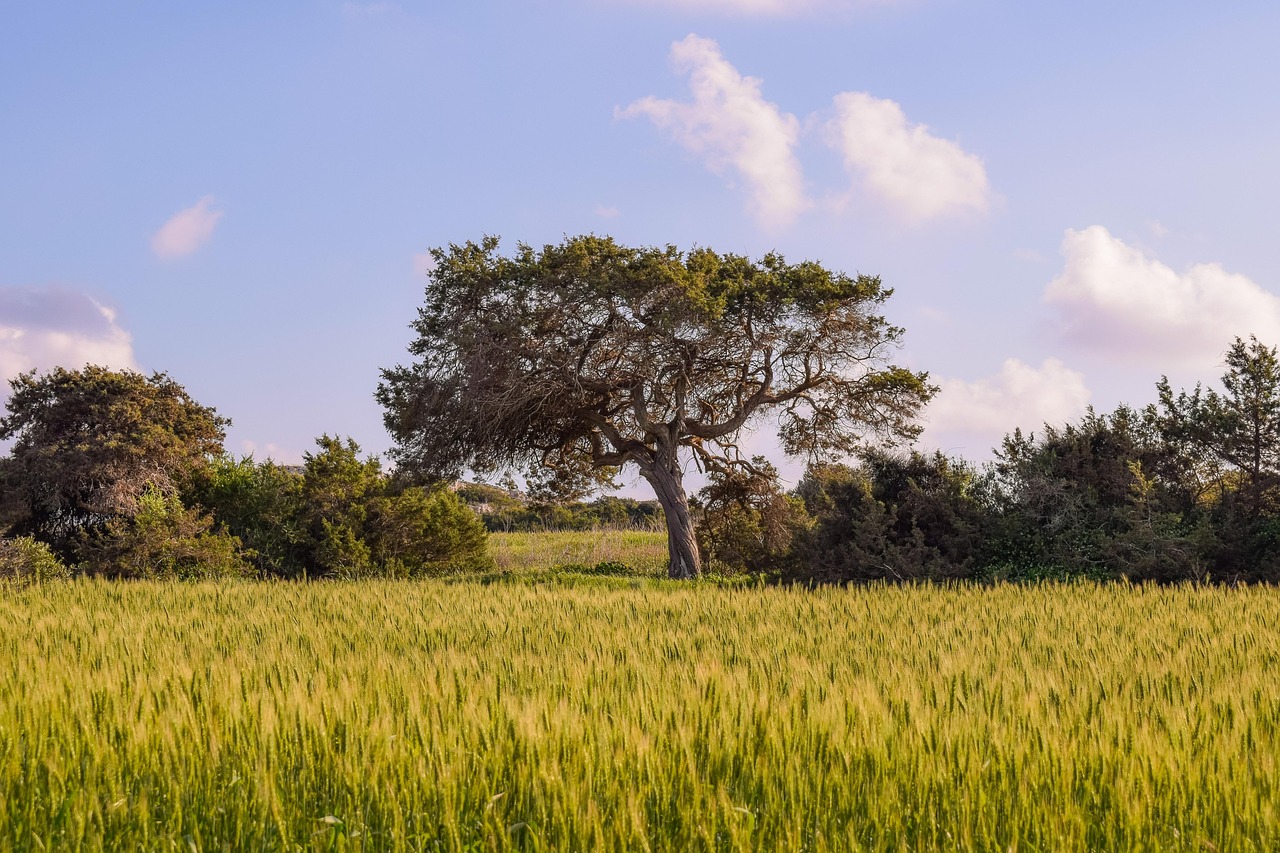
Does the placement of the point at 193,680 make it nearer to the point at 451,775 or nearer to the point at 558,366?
the point at 451,775

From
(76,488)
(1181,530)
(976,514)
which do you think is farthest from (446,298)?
(1181,530)

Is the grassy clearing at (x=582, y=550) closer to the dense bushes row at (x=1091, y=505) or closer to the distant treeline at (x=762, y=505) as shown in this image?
the distant treeline at (x=762, y=505)

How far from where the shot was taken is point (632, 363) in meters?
21.4

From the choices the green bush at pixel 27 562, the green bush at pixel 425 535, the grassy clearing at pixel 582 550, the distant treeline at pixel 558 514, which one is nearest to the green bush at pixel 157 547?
the green bush at pixel 27 562

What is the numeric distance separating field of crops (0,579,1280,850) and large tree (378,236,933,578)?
48.3 feet

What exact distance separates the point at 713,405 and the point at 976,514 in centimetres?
820

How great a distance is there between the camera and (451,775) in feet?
11.2

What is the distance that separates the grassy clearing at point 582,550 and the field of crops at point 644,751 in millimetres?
20626

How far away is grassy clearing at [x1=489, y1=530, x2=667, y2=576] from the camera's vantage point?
96.5 feet

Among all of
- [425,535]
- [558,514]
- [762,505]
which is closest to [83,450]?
[425,535]

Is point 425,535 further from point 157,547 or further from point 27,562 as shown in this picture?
point 27,562

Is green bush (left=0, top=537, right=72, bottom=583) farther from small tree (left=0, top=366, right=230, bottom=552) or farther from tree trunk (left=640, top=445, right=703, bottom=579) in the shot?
tree trunk (left=640, top=445, right=703, bottom=579)

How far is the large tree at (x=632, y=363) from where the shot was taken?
2100 cm

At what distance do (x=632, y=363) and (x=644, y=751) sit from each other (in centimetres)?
1813
